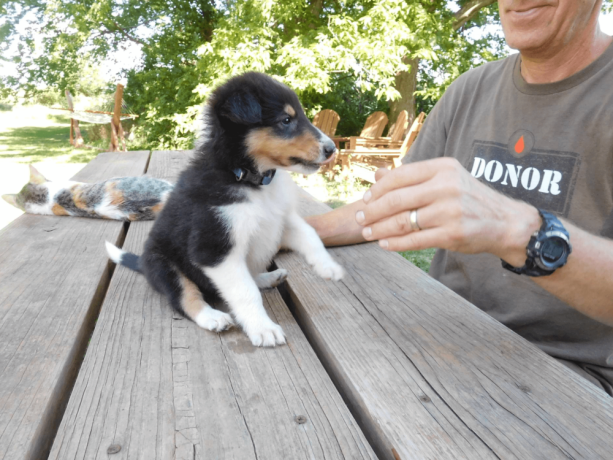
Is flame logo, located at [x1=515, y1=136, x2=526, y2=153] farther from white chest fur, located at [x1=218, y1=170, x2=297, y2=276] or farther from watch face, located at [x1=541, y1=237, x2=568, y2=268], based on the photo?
white chest fur, located at [x1=218, y1=170, x2=297, y2=276]

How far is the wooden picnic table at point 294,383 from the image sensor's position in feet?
2.98

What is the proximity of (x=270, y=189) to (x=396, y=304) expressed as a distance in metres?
0.68

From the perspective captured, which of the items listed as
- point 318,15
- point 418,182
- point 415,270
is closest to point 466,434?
point 418,182

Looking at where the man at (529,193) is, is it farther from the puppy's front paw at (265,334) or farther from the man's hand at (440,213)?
the puppy's front paw at (265,334)

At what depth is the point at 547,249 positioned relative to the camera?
3.91 feet

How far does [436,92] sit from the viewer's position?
11102 mm

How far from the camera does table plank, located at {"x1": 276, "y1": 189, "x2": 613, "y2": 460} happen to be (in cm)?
91

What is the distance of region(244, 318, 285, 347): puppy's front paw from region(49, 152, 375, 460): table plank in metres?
0.03

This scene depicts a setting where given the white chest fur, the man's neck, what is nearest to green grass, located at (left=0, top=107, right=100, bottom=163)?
the white chest fur

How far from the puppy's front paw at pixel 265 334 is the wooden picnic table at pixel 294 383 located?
1.1 inches

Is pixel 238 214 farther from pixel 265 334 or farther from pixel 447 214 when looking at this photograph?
pixel 447 214

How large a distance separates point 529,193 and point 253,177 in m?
1.11

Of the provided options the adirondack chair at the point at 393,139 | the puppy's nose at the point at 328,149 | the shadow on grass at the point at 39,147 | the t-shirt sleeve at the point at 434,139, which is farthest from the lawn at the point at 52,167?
the puppy's nose at the point at 328,149

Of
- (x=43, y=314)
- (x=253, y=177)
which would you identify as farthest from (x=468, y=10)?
(x=43, y=314)
